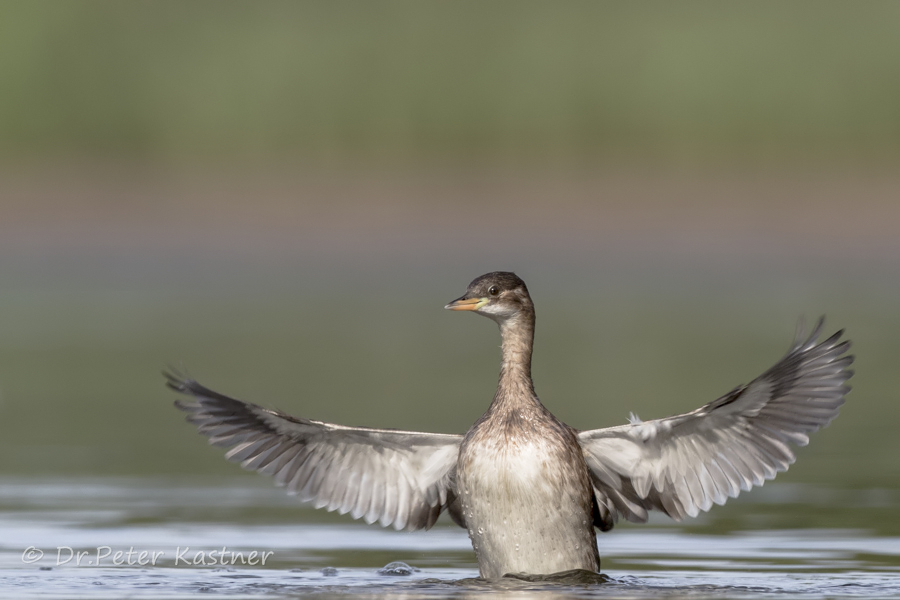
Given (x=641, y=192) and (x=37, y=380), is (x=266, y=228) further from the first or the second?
(x=37, y=380)

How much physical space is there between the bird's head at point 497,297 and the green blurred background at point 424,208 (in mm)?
3595

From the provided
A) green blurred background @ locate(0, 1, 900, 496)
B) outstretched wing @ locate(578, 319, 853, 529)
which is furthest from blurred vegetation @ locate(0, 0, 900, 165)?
outstretched wing @ locate(578, 319, 853, 529)

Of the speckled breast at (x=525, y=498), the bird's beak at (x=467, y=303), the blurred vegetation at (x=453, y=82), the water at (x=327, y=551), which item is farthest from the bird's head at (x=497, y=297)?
the blurred vegetation at (x=453, y=82)

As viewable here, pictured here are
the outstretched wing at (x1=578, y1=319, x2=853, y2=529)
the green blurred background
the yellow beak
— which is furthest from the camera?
the green blurred background

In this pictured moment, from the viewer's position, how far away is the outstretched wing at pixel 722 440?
9625 mm

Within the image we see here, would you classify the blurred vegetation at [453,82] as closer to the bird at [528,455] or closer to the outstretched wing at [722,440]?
the bird at [528,455]

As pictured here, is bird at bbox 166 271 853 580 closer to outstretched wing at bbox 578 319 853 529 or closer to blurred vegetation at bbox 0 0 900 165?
outstretched wing at bbox 578 319 853 529

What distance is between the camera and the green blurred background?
18.3 m

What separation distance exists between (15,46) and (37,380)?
27258 millimetres

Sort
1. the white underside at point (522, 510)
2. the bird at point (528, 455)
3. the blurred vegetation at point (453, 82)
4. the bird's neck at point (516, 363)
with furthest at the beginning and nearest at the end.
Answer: the blurred vegetation at point (453, 82) < the bird's neck at point (516, 363) < the white underside at point (522, 510) < the bird at point (528, 455)

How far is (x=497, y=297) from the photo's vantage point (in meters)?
10.4

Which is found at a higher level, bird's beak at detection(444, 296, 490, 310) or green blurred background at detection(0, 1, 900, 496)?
green blurred background at detection(0, 1, 900, 496)

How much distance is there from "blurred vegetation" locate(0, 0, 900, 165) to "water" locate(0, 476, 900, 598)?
88.7 ft

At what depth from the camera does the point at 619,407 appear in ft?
53.7
